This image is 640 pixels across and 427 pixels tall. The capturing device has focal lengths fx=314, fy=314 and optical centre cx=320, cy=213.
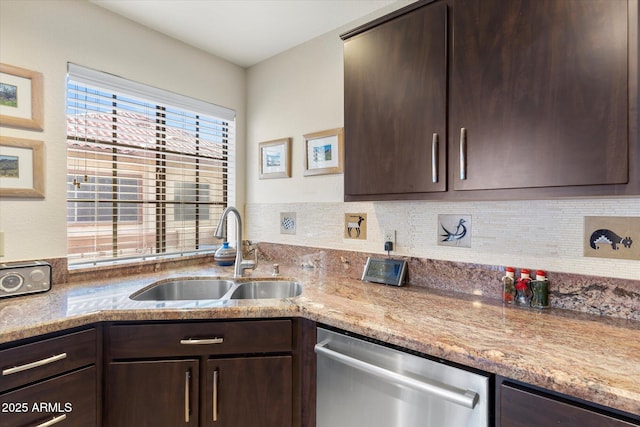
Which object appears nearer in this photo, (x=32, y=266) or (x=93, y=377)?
(x=93, y=377)

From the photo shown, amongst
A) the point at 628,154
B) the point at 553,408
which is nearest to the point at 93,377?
the point at 553,408

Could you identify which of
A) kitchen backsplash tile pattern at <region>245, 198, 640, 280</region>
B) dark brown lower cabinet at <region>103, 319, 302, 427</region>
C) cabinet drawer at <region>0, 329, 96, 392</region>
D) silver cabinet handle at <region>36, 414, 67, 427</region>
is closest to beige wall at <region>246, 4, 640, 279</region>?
kitchen backsplash tile pattern at <region>245, 198, 640, 280</region>

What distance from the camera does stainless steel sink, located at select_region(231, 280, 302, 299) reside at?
1.82 m

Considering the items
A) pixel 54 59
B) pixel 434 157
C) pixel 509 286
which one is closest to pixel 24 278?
pixel 54 59

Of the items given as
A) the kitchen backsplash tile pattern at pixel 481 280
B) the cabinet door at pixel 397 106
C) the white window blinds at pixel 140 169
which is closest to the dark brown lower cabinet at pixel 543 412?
the kitchen backsplash tile pattern at pixel 481 280

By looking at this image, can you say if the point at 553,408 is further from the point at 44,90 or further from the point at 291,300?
the point at 44,90

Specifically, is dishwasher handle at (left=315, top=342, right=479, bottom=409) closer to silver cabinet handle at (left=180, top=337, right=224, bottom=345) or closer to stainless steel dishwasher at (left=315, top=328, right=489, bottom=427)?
stainless steel dishwasher at (left=315, top=328, right=489, bottom=427)

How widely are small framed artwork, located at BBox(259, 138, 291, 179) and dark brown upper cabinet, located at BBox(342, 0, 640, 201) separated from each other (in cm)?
79

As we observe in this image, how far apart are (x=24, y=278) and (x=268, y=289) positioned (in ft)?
3.71

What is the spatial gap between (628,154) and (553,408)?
2.40 feet

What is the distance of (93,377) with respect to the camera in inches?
48.6

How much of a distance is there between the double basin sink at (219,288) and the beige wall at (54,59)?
0.56 meters

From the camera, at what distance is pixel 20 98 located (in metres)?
1.52

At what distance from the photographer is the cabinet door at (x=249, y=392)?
1.32 metres
